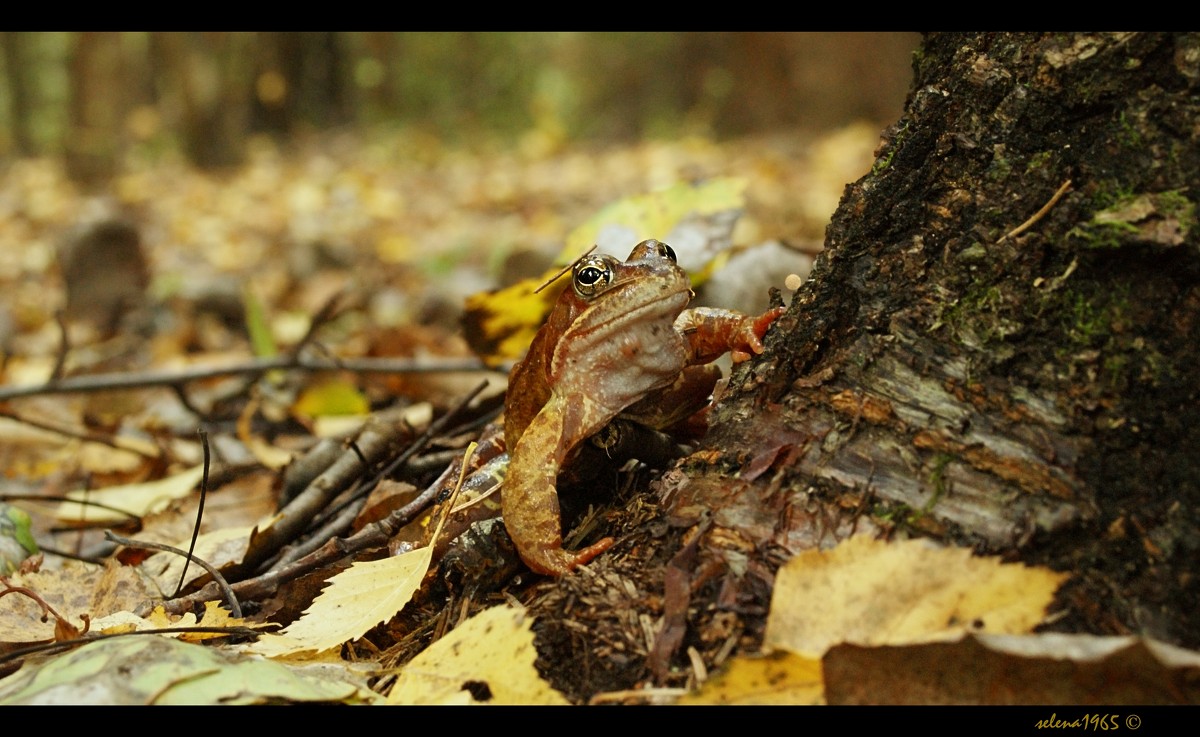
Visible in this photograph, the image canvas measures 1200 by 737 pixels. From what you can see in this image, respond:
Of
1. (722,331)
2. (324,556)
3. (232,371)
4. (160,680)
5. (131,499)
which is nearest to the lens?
(160,680)

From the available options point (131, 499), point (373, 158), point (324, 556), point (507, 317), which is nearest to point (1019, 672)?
point (324, 556)

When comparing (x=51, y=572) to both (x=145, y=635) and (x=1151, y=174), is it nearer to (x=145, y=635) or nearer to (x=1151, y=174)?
(x=145, y=635)

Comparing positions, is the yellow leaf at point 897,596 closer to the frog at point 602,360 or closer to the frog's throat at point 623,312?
the frog at point 602,360

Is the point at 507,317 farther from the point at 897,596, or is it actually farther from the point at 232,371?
the point at 897,596

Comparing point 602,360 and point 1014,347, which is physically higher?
point 602,360

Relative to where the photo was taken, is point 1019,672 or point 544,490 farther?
point 544,490

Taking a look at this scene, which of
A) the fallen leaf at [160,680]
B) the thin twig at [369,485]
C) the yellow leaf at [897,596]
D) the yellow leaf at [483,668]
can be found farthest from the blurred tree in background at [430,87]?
the fallen leaf at [160,680]

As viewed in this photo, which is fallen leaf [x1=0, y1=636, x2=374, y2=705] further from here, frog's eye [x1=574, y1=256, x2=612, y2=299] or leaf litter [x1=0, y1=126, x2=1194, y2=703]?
frog's eye [x1=574, y1=256, x2=612, y2=299]
